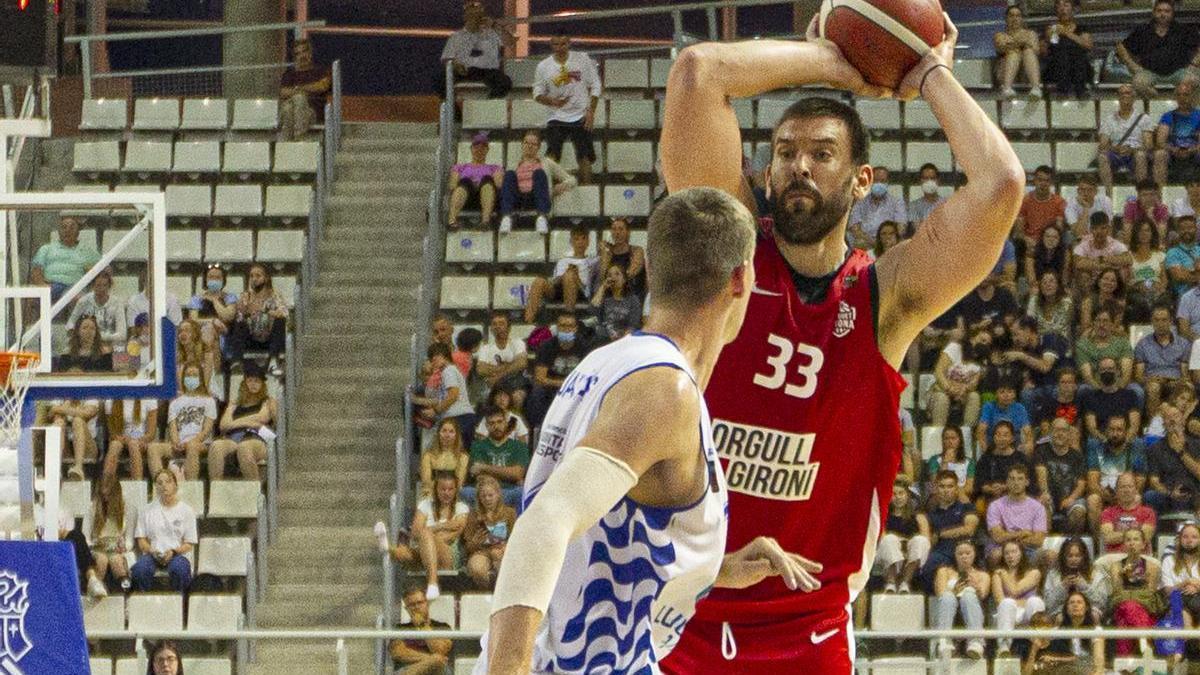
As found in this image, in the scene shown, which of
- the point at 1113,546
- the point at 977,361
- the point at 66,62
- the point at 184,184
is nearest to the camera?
the point at 1113,546

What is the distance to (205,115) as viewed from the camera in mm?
18062

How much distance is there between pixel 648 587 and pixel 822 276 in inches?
50.5

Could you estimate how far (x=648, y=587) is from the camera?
3.17 meters

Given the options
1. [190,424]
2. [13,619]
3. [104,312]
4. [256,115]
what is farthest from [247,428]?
[13,619]

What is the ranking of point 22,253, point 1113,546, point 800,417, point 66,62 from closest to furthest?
point 800,417 → point 1113,546 → point 22,253 → point 66,62

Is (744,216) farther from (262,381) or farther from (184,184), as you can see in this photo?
(184,184)

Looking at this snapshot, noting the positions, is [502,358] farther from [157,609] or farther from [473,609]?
[157,609]

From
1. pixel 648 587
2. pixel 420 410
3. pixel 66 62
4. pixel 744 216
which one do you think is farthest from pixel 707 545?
pixel 66 62

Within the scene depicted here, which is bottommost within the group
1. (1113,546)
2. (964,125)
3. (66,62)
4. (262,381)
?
(1113,546)

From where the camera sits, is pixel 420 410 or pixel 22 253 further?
pixel 22 253

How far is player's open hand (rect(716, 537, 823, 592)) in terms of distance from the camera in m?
3.59

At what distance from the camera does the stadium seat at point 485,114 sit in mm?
17453

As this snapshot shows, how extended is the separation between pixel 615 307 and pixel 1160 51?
258 inches

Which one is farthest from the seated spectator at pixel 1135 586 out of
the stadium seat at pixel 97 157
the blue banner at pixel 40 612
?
the stadium seat at pixel 97 157
